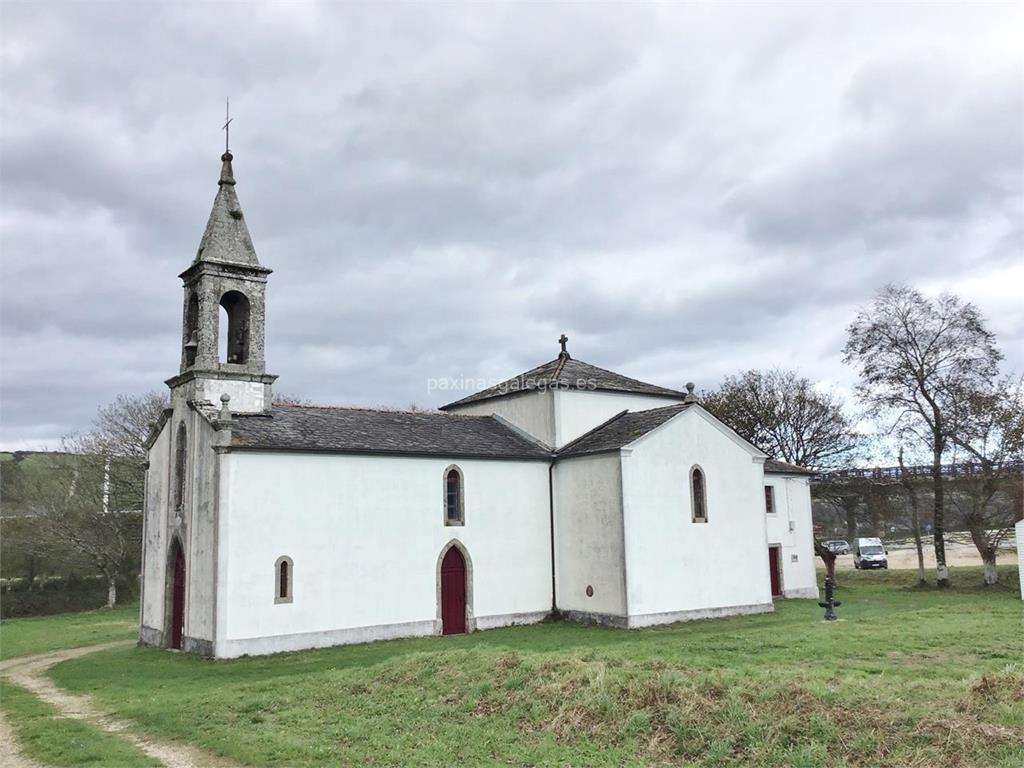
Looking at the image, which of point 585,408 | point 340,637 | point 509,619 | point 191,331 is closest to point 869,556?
point 585,408

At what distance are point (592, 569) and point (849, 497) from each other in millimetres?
26598

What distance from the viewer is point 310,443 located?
76.1 feet

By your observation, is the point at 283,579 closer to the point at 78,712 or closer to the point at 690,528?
the point at 78,712

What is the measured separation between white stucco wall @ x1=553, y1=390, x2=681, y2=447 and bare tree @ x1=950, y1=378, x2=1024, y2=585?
15.9m

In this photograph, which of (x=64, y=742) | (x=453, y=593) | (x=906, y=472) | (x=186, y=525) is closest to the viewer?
(x=64, y=742)

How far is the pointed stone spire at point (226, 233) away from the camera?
25.0 metres

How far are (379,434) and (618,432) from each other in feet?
27.3

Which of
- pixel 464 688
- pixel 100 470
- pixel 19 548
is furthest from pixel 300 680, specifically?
pixel 19 548

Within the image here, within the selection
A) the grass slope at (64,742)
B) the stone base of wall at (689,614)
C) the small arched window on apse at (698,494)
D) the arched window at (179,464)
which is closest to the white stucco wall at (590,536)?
the stone base of wall at (689,614)

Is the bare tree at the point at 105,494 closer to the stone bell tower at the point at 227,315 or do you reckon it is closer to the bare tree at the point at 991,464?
the stone bell tower at the point at 227,315

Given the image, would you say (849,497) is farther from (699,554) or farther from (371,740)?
(371,740)

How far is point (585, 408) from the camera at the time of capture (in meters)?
29.9

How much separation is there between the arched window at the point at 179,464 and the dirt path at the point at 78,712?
18.2ft

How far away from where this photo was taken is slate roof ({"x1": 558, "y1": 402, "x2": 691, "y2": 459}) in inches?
1045
